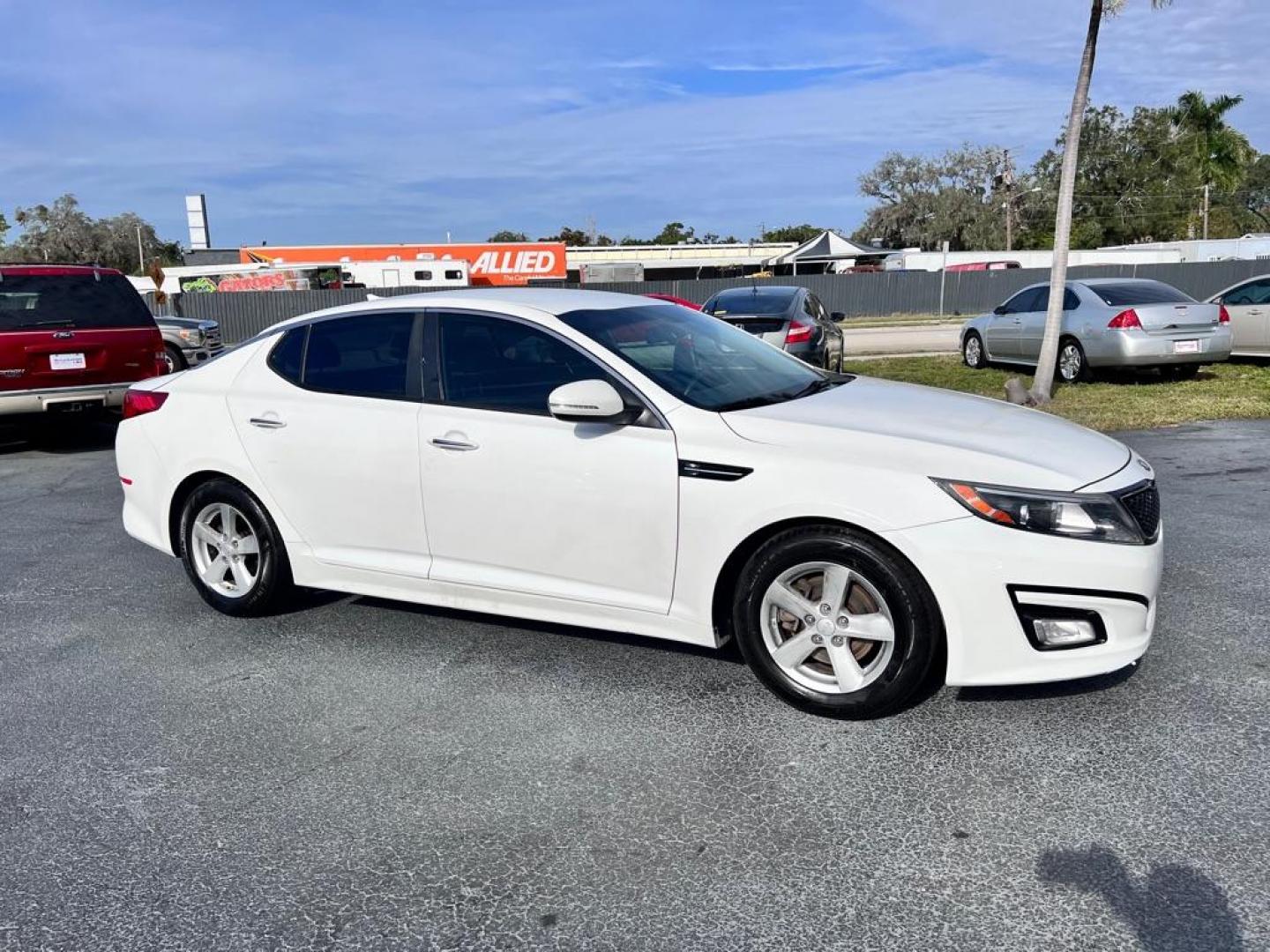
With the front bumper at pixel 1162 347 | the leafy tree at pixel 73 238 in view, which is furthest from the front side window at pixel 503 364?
the leafy tree at pixel 73 238

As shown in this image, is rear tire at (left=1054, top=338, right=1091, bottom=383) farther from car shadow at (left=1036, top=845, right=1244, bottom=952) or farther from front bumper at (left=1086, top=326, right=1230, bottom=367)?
car shadow at (left=1036, top=845, right=1244, bottom=952)

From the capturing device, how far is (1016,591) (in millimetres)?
3533

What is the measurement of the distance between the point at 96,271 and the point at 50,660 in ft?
23.1

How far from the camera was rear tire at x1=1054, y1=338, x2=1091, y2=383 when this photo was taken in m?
13.8

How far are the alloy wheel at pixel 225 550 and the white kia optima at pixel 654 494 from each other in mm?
14

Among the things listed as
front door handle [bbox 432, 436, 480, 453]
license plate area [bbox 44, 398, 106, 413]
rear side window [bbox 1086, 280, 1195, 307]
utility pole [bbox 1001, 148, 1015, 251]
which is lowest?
license plate area [bbox 44, 398, 106, 413]

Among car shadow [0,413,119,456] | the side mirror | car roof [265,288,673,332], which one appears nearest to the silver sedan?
car roof [265,288,673,332]

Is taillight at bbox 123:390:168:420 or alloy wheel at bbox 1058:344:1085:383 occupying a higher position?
taillight at bbox 123:390:168:420

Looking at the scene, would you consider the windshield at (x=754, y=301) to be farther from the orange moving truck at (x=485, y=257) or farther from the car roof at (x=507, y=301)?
the orange moving truck at (x=485, y=257)

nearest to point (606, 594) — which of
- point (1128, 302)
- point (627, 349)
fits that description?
point (627, 349)

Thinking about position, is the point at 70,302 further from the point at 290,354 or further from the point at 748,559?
the point at 748,559

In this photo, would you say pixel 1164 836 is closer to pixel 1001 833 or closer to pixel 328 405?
pixel 1001 833

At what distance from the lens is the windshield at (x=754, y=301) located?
1288 cm

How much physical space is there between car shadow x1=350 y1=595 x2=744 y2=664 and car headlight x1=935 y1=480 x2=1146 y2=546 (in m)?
1.28
